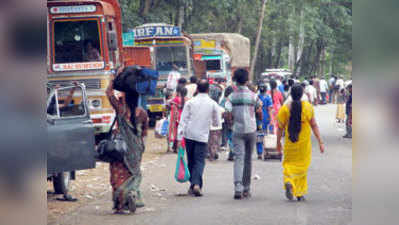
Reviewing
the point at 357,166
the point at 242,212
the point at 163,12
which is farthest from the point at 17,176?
the point at 163,12

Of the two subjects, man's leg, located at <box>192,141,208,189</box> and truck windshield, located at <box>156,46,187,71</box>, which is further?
truck windshield, located at <box>156,46,187,71</box>

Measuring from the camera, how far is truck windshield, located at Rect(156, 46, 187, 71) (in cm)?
2270

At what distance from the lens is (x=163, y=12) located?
31.9m

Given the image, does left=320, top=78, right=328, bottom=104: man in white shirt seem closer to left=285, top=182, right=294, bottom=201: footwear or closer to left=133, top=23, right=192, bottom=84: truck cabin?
left=133, top=23, right=192, bottom=84: truck cabin

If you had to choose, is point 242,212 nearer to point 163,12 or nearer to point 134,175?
point 134,175

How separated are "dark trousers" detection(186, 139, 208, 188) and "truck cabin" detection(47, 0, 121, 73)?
6.29 m

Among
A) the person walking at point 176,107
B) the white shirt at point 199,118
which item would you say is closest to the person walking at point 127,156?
the white shirt at point 199,118

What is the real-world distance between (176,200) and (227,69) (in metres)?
24.1

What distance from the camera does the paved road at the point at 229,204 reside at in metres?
7.80

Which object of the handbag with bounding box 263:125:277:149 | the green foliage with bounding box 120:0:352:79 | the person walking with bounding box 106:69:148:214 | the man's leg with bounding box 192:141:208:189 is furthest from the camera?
the green foliage with bounding box 120:0:352:79

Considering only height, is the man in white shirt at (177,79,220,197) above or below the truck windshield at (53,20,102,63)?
below

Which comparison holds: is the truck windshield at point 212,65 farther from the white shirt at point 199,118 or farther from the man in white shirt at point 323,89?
the white shirt at point 199,118

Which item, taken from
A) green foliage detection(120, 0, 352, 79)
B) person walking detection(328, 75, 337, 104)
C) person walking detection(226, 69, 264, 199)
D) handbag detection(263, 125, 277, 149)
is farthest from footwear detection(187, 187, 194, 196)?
person walking detection(328, 75, 337, 104)

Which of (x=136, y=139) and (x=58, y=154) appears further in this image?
(x=136, y=139)
